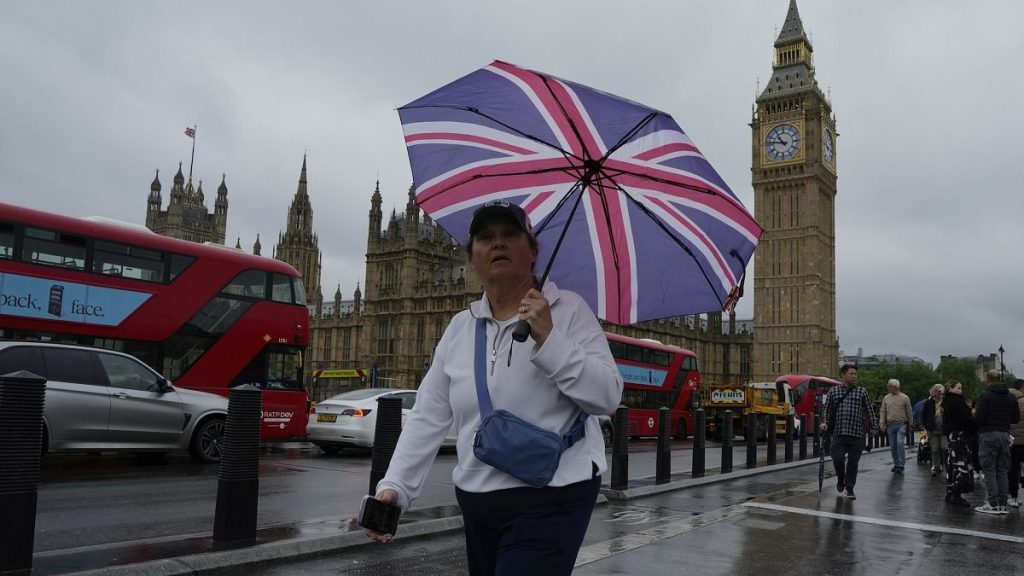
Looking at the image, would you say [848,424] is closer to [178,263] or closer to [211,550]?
[211,550]

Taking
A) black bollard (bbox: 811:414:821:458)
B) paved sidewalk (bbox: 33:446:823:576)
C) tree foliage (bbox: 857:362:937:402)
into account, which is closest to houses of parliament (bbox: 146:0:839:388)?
tree foliage (bbox: 857:362:937:402)

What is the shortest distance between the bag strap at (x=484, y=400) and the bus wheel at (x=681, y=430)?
95.6 feet

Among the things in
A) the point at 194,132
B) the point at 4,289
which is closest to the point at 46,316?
the point at 4,289

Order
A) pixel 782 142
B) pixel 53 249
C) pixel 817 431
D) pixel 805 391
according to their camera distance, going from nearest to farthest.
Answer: pixel 53 249 < pixel 817 431 < pixel 805 391 < pixel 782 142

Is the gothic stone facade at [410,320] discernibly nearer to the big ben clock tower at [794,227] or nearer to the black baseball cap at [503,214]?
the big ben clock tower at [794,227]

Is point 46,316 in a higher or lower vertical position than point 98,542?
higher

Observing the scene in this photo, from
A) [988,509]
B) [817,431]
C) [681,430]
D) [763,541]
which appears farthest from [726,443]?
[681,430]

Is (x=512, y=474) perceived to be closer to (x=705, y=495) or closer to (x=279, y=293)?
(x=705, y=495)

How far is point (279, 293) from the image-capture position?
15.3m

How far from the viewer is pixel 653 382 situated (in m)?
28.6

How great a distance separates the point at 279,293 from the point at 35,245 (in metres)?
4.40

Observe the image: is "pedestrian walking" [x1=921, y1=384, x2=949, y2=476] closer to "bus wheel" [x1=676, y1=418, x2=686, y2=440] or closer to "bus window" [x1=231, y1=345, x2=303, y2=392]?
"bus window" [x1=231, y1=345, x2=303, y2=392]

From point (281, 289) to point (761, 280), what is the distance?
7487cm

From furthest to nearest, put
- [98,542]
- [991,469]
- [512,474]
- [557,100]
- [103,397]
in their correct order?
[103,397], [991,469], [98,542], [557,100], [512,474]
